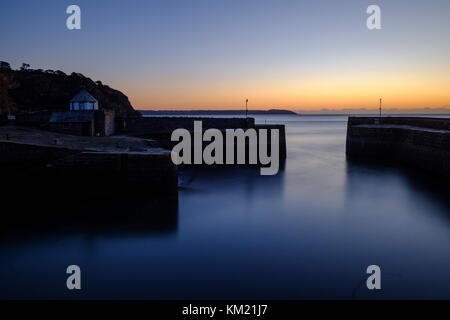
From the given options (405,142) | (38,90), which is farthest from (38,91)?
(405,142)

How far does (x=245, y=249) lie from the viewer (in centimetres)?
898

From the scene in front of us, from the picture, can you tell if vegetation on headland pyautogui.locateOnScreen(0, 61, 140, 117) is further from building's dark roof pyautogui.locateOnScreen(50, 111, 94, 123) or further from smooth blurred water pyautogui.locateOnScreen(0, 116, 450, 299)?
smooth blurred water pyautogui.locateOnScreen(0, 116, 450, 299)

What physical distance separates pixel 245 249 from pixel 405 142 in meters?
17.8

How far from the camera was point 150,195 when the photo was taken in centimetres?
1285

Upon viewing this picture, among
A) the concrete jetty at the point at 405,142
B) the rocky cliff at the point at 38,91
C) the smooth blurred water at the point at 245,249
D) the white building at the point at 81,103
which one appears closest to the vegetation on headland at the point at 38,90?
the rocky cliff at the point at 38,91

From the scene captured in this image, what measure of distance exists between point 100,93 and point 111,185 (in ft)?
191

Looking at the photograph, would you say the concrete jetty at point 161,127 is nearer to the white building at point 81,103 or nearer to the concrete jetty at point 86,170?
the white building at point 81,103

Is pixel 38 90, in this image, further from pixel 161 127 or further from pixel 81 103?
pixel 161 127

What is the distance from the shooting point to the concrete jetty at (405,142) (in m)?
17.5

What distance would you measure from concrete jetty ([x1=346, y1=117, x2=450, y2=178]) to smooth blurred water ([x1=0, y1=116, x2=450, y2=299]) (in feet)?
10.2

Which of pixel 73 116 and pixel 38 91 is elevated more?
pixel 38 91

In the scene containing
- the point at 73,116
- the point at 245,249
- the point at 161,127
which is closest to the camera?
the point at 245,249

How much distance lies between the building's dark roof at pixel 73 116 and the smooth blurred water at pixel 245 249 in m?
9.45

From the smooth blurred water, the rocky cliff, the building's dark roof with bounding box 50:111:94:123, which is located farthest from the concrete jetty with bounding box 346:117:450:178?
the rocky cliff
